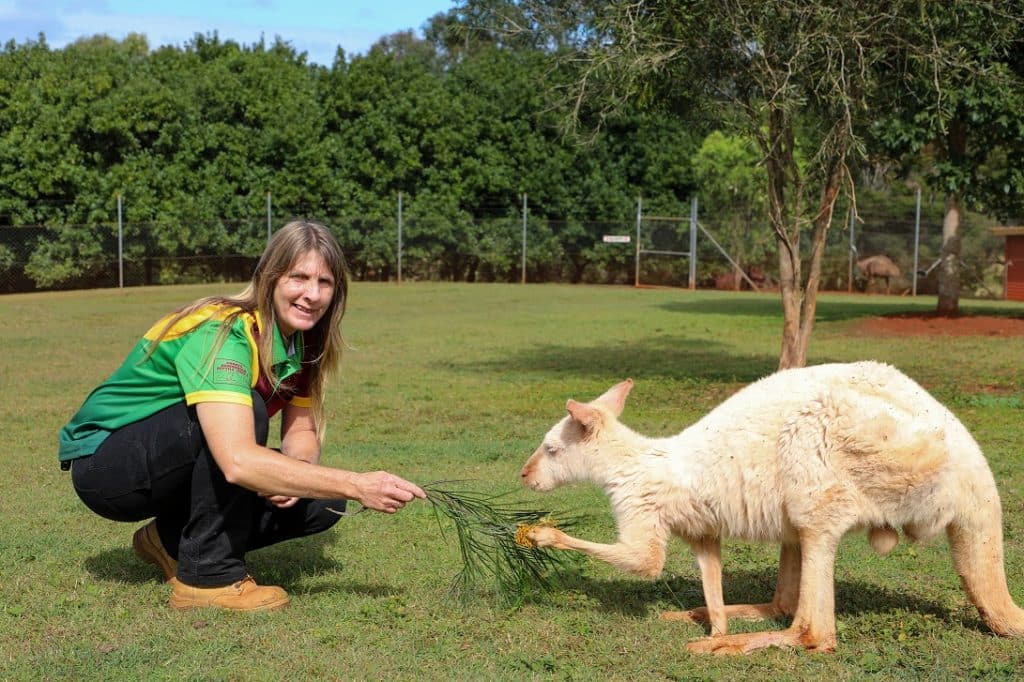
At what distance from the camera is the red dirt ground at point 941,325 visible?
17.8 m

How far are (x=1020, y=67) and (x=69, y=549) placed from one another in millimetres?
15370

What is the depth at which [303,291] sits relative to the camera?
4.48 m

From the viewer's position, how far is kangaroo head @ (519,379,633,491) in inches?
179

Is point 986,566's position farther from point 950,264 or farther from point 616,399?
point 950,264

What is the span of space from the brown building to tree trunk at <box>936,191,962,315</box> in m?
7.56

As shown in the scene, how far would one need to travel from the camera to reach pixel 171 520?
15.9 feet

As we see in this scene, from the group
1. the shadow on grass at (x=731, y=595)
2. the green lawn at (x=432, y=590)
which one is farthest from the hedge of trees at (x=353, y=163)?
the shadow on grass at (x=731, y=595)

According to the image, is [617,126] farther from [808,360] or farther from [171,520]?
[171,520]

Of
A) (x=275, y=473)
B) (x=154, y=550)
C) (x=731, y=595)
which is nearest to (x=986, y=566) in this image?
(x=731, y=595)

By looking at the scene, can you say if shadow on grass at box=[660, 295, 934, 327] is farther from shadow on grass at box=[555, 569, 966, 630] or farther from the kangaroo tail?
the kangaroo tail

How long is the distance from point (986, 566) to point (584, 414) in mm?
1576

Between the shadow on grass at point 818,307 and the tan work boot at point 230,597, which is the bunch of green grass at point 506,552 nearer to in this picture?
the tan work boot at point 230,597

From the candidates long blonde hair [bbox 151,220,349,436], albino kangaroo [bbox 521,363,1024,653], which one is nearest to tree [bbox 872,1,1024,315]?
albino kangaroo [bbox 521,363,1024,653]

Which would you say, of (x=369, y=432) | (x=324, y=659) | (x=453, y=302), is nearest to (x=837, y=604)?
(x=324, y=659)
